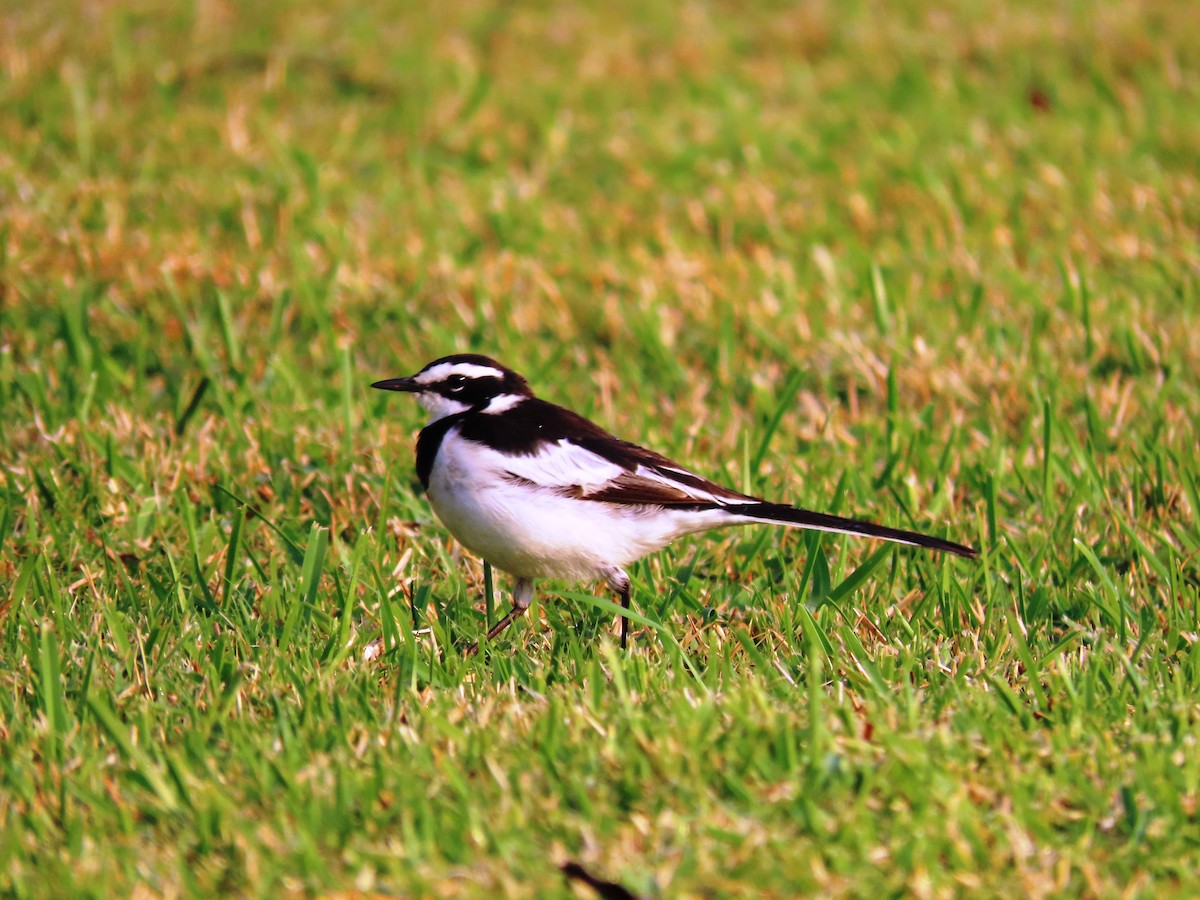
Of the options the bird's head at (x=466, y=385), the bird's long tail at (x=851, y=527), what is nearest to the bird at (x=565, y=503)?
the bird's long tail at (x=851, y=527)

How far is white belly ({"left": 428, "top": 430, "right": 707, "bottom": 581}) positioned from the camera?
493 cm

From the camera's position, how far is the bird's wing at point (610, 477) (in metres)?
5.08

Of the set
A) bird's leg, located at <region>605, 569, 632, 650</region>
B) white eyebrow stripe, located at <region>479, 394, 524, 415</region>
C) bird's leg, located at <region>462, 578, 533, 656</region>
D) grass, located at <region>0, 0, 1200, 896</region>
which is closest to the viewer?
grass, located at <region>0, 0, 1200, 896</region>

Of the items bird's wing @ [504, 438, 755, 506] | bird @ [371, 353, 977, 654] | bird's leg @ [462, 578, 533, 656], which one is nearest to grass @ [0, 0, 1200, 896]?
bird's leg @ [462, 578, 533, 656]

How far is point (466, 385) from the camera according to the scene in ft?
18.2

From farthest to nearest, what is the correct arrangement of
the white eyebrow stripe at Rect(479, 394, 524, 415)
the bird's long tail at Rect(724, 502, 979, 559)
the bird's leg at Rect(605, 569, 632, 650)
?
the white eyebrow stripe at Rect(479, 394, 524, 415), the bird's leg at Rect(605, 569, 632, 650), the bird's long tail at Rect(724, 502, 979, 559)

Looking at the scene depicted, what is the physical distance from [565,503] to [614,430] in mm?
1605

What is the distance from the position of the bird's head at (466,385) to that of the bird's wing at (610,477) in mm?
420

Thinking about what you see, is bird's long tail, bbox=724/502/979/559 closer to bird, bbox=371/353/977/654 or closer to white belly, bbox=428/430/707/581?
bird, bbox=371/353/977/654

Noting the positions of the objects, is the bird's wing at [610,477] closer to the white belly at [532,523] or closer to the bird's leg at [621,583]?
the white belly at [532,523]

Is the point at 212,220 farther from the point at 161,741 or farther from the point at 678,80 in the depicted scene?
the point at 161,741

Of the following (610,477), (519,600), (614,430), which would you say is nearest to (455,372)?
(610,477)

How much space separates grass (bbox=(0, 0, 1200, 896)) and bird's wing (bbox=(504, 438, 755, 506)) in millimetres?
374

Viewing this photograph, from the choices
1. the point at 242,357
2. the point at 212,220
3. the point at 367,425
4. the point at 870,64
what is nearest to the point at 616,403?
the point at 367,425
